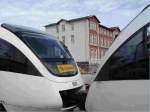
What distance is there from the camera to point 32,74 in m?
5.72

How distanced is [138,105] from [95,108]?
1.95 feet

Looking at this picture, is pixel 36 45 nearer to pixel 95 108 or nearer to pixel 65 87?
pixel 65 87

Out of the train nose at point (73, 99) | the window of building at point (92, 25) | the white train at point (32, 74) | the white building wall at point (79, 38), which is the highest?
the window of building at point (92, 25)

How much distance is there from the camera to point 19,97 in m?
5.69

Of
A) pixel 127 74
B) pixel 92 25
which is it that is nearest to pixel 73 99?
pixel 127 74

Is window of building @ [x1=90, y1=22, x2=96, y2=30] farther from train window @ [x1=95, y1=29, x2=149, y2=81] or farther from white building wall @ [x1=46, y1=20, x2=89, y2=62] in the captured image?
train window @ [x1=95, y1=29, x2=149, y2=81]

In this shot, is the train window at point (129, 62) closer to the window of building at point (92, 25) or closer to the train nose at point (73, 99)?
the train nose at point (73, 99)

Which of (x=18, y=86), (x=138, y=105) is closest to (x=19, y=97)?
(x=18, y=86)

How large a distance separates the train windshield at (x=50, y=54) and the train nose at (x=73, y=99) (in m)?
0.37

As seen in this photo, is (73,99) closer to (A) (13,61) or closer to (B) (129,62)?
(A) (13,61)

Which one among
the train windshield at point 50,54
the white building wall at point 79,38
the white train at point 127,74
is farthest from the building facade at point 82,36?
the white train at point 127,74

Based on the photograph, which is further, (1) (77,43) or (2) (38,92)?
(1) (77,43)

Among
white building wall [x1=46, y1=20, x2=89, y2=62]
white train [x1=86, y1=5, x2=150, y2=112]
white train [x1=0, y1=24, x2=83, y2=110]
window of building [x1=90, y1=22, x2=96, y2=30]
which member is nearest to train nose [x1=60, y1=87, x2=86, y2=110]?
white train [x1=0, y1=24, x2=83, y2=110]

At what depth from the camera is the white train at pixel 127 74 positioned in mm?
3449
